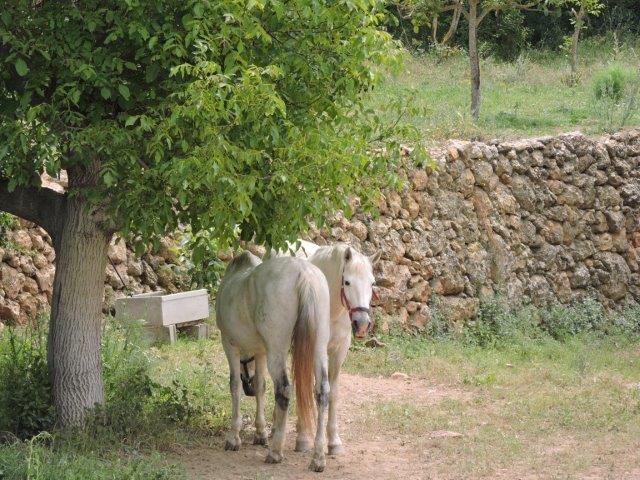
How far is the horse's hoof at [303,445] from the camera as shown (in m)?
7.86

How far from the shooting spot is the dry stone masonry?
12531 mm

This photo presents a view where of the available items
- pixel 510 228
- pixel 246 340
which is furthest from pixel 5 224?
pixel 510 228

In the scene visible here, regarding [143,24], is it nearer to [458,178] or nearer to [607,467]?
[607,467]

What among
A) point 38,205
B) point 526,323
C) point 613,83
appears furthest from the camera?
point 613,83

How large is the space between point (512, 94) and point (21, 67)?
14.3 m

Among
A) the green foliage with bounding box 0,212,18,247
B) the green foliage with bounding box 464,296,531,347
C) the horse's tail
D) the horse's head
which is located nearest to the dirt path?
the horse's tail

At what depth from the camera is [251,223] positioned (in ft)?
23.5

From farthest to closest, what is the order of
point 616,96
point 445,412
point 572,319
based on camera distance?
point 616,96 < point 572,319 < point 445,412

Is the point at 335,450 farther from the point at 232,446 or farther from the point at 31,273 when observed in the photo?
the point at 31,273

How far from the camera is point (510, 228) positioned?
13953 millimetres

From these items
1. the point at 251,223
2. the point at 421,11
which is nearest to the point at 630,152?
the point at 421,11

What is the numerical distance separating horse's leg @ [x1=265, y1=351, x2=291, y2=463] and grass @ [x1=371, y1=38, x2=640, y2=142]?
513cm

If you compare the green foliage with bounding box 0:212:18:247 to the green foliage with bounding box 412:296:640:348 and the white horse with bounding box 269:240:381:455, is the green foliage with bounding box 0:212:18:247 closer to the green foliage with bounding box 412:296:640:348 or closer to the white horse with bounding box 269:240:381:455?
the white horse with bounding box 269:240:381:455

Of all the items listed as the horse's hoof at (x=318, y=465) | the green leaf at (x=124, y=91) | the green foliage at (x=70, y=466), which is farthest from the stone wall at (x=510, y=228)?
the green leaf at (x=124, y=91)
